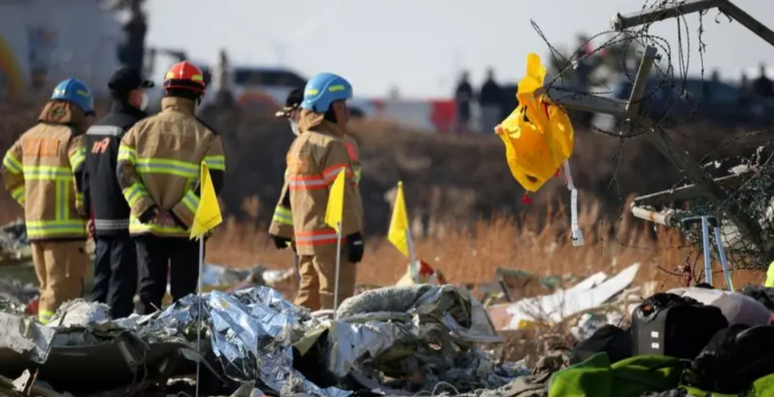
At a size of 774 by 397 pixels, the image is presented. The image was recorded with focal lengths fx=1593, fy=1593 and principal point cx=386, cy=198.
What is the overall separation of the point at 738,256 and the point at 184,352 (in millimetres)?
2941

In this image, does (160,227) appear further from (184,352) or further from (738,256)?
(738,256)

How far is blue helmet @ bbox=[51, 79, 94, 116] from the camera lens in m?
12.2

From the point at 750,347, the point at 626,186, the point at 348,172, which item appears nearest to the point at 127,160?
the point at 348,172

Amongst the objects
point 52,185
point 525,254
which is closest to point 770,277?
point 52,185

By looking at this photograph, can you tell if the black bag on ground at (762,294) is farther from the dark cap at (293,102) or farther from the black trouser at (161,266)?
the dark cap at (293,102)

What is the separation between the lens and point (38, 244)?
12117 mm

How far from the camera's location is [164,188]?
35.1ft

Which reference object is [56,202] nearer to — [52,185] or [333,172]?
[52,185]

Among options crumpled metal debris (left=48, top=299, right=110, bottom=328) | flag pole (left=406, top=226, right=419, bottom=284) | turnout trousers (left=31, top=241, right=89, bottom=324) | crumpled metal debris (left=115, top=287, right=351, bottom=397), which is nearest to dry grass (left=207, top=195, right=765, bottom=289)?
flag pole (left=406, top=226, right=419, bottom=284)

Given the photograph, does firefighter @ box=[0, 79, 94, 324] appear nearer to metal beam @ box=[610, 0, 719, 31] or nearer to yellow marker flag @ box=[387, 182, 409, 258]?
yellow marker flag @ box=[387, 182, 409, 258]

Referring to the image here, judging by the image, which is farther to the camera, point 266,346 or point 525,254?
point 525,254

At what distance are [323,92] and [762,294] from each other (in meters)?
4.96

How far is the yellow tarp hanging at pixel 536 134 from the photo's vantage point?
7875 millimetres

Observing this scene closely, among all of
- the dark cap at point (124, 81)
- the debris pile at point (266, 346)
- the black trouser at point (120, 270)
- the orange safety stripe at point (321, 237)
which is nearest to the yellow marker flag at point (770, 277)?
the debris pile at point (266, 346)
